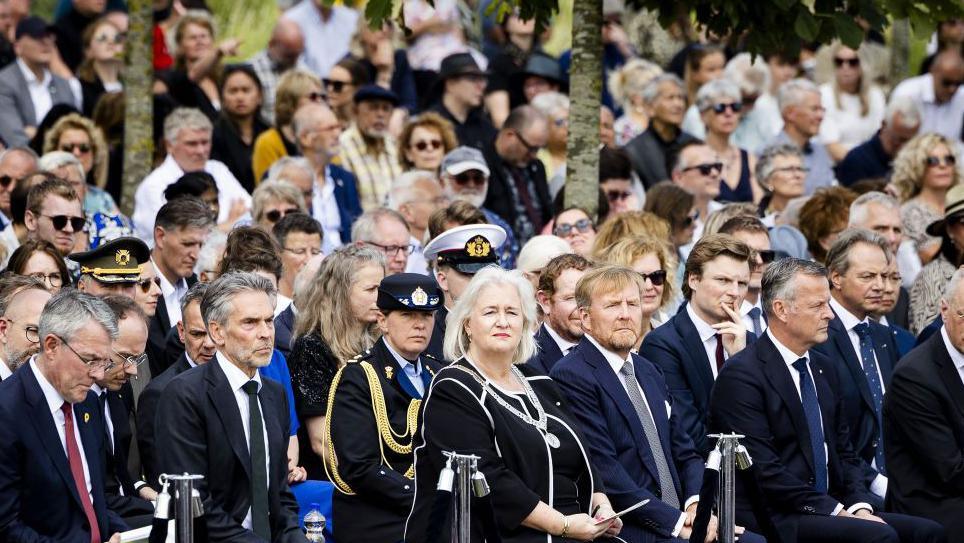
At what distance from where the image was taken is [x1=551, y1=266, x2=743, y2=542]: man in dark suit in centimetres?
873

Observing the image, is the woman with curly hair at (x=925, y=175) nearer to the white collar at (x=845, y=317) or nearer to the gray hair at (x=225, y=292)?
the white collar at (x=845, y=317)

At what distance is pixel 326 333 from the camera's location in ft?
31.6

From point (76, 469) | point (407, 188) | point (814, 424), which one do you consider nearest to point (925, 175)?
point (407, 188)

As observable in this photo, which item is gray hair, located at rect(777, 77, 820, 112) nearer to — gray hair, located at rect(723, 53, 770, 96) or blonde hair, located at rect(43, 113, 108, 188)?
gray hair, located at rect(723, 53, 770, 96)

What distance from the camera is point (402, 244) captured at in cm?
1180

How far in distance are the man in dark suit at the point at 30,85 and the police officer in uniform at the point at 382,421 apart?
291 inches

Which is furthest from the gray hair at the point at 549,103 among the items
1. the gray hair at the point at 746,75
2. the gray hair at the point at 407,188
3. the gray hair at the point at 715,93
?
the gray hair at the point at 746,75

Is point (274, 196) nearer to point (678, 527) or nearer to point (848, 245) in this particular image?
point (848, 245)

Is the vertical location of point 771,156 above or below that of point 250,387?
above

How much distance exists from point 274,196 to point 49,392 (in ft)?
16.5

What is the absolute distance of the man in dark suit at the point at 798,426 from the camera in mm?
9133

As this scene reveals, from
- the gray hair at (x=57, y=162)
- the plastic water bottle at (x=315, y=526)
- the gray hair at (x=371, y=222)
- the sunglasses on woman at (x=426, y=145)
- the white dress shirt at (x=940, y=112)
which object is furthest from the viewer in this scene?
the white dress shirt at (x=940, y=112)

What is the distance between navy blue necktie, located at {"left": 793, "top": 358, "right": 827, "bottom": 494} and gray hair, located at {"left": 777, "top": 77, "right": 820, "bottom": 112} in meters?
7.46

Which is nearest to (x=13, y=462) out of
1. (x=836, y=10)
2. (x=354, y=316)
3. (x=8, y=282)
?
(x=8, y=282)
